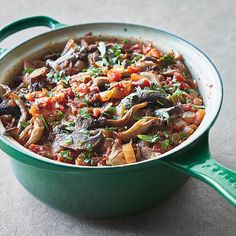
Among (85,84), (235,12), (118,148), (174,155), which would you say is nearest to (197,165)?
(174,155)

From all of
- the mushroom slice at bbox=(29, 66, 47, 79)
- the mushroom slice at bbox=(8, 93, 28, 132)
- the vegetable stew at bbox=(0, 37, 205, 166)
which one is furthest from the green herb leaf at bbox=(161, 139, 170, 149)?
the mushroom slice at bbox=(29, 66, 47, 79)

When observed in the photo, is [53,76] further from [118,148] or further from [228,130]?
[228,130]

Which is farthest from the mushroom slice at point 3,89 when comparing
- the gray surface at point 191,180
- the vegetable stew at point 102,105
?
the gray surface at point 191,180

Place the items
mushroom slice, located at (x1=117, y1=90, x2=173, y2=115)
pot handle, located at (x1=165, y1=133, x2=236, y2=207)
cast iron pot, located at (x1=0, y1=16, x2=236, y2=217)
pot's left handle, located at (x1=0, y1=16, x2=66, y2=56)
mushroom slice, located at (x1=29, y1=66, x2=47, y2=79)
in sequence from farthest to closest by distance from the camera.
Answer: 1. pot's left handle, located at (x1=0, y1=16, x2=66, y2=56)
2. mushroom slice, located at (x1=29, y1=66, x2=47, y2=79)
3. mushroom slice, located at (x1=117, y1=90, x2=173, y2=115)
4. cast iron pot, located at (x1=0, y1=16, x2=236, y2=217)
5. pot handle, located at (x1=165, y1=133, x2=236, y2=207)

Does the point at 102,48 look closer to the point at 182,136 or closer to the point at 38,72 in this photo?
the point at 38,72

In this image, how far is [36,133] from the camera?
2.45 m

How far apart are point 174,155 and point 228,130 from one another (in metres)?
1.11

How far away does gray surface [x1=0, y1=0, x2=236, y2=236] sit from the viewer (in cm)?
255

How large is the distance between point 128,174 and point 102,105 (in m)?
0.47

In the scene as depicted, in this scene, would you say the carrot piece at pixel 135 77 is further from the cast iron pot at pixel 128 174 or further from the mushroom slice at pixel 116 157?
the mushroom slice at pixel 116 157

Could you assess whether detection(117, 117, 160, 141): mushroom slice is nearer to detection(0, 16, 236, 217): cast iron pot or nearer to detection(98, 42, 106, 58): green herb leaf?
detection(0, 16, 236, 217): cast iron pot

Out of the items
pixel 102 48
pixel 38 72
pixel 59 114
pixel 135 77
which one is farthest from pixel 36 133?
pixel 102 48

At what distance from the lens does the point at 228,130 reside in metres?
3.18

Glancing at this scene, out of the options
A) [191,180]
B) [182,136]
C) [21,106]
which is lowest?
[191,180]
